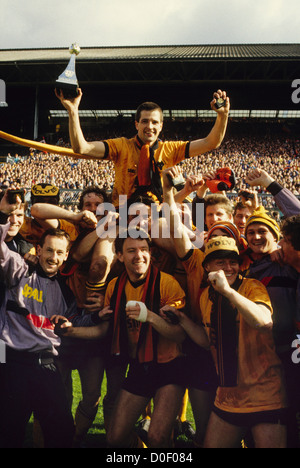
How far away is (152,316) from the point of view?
2.48m

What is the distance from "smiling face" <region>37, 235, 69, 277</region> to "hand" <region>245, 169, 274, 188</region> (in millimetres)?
1772

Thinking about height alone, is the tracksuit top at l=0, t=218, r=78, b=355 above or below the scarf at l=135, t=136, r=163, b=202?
below

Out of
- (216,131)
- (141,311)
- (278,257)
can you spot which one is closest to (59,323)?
(141,311)

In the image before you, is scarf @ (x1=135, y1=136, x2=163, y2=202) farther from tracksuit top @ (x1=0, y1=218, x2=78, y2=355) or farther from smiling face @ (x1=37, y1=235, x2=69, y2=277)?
tracksuit top @ (x1=0, y1=218, x2=78, y2=355)

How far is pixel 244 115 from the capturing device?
93.5 feet

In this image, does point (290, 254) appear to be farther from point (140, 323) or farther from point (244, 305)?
point (140, 323)

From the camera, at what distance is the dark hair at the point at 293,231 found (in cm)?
256

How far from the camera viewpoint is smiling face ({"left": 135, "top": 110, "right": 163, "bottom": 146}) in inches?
124

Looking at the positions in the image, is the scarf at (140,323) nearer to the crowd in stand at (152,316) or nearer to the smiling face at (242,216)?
the crowd in stand at (152,316)

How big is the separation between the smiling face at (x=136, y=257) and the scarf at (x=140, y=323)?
0.29ft

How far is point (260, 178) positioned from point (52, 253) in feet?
6.31

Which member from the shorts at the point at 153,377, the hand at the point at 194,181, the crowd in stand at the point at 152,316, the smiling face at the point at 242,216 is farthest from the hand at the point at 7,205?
the smiling face at the point at 242,216

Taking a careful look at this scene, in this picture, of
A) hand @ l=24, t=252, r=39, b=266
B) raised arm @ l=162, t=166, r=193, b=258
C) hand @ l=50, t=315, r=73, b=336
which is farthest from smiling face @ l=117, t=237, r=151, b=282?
hand @ l=24, t=252, r=39, b=266
